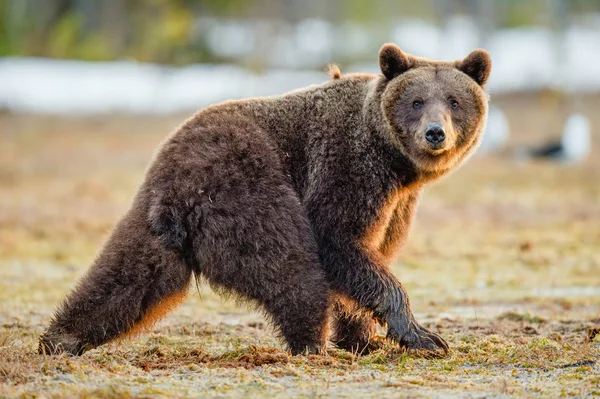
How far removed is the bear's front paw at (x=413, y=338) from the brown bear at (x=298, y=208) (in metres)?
0.01

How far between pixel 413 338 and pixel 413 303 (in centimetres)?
329

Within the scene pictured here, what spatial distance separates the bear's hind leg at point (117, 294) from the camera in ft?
22.5

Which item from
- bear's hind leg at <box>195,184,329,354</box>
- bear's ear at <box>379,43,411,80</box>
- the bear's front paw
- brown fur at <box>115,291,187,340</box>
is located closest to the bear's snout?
bear's ear at <box>379,43,411,80</box>

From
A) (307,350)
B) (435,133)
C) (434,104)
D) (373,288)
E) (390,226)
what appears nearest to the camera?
(307,350)

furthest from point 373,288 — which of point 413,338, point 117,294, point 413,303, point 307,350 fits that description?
point 413,303

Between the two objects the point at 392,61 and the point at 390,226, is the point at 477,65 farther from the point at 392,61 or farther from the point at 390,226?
the point at 390,226

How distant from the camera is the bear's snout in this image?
7242mm

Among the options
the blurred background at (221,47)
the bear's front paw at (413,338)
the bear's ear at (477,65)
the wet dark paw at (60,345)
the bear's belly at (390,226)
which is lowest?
the wet dark paw at (60,345)

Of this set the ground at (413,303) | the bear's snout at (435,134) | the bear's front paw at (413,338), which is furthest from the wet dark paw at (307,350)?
the bear's snout at (435,134)

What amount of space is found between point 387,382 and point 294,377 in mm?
→ 636

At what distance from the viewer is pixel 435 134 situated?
7.26 metres

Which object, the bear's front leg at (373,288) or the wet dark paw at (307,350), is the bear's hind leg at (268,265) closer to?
the wet dark paw at (307,350)

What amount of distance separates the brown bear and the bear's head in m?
0.01

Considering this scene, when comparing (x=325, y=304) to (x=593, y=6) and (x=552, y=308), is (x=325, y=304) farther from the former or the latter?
(x=593, y=6)
